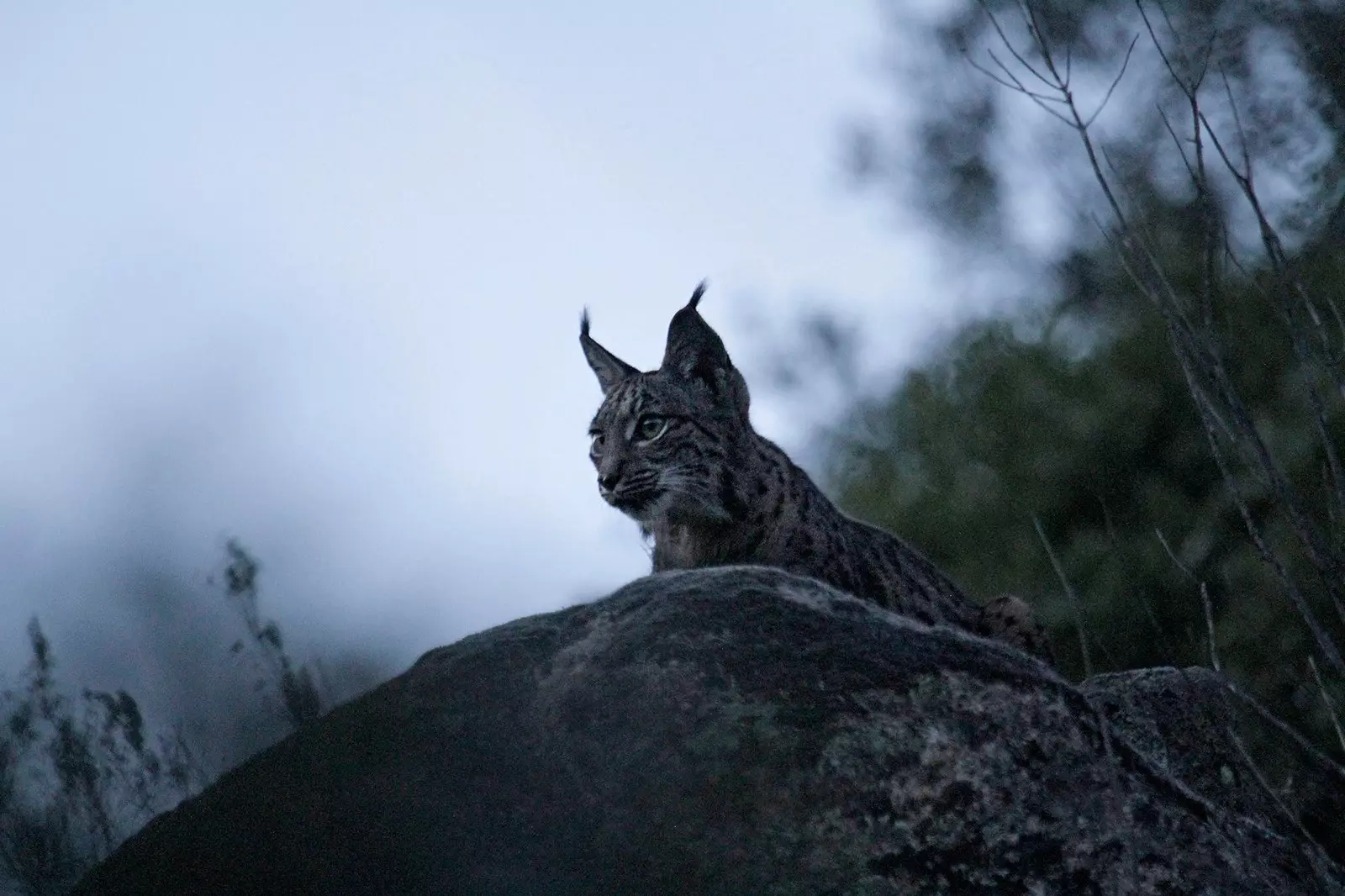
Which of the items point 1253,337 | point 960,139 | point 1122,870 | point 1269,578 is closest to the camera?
point 1122,870

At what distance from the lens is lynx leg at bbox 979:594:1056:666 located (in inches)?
271

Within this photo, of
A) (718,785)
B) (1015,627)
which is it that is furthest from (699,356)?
(718,785)

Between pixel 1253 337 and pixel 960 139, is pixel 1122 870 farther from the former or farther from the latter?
pixel 960 139

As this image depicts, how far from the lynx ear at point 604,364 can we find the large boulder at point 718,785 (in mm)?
3415

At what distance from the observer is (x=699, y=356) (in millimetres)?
7309

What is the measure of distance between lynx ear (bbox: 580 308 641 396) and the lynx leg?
201cm

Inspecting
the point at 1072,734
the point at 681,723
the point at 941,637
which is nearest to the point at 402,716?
the point at 681,723

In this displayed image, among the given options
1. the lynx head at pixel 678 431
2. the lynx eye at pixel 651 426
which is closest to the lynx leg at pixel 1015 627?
the lynx head at pixel 678 431

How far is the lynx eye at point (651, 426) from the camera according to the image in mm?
7051

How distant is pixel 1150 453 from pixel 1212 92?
365 centimetres

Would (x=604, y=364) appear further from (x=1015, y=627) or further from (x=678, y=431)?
(x=1015, y=627)

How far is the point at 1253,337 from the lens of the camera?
473 inches

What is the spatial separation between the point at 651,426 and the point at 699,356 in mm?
465

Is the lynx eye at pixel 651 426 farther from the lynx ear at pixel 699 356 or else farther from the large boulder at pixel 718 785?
the large boulder at pixel 718 785
